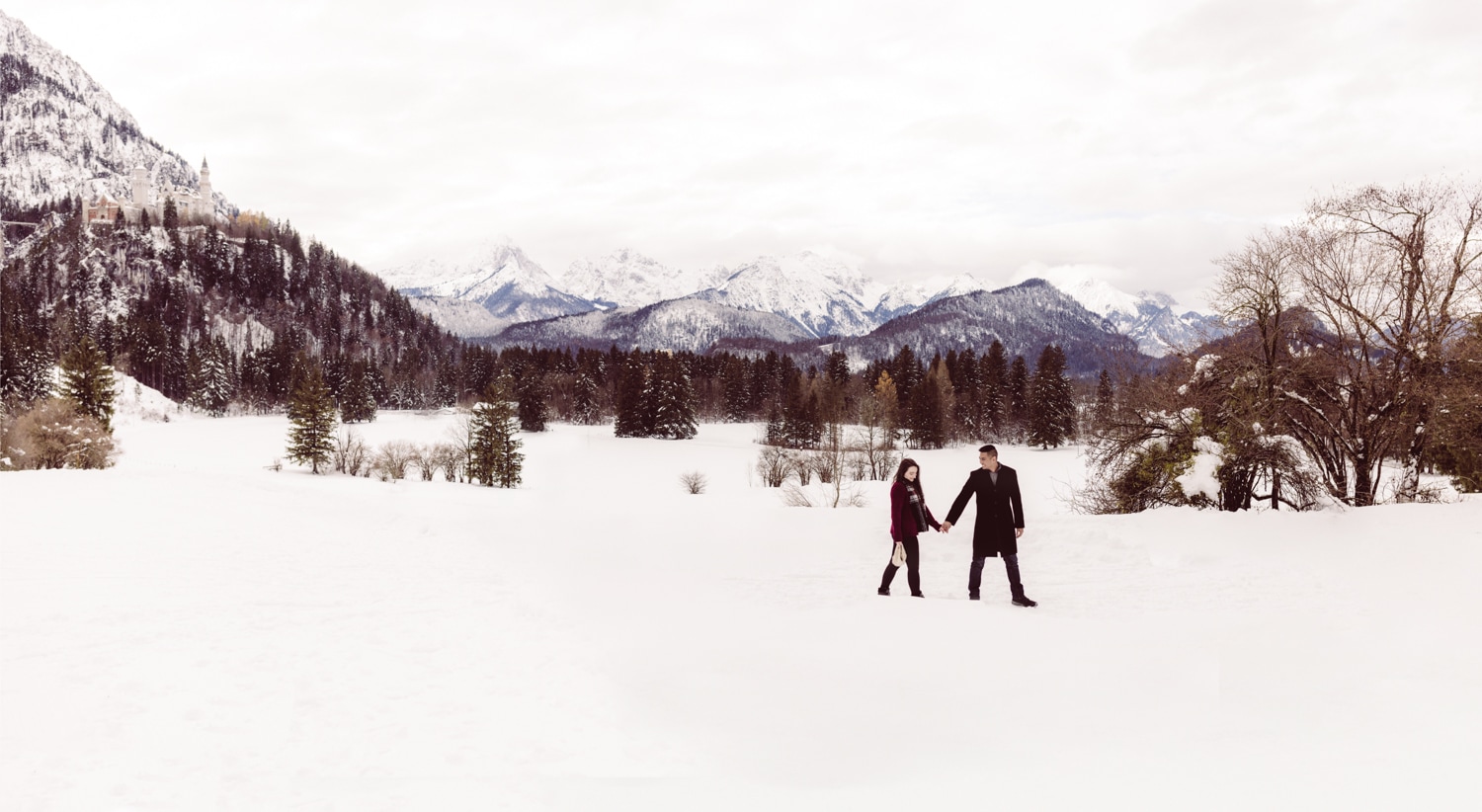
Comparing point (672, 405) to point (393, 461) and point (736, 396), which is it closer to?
point (736, 396)

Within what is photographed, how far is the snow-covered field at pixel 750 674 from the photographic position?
538 centimetres

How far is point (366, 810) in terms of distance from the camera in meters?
5.01

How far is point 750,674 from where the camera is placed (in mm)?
7934

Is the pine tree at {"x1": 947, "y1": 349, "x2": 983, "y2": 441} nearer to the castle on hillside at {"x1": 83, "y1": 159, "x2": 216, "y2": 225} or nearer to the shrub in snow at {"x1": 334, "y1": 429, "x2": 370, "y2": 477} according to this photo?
the shrub in snow at {"x1": 334, "y1": 429, "x2": 370, "y2": 477}

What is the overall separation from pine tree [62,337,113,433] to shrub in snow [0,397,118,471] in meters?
18.0

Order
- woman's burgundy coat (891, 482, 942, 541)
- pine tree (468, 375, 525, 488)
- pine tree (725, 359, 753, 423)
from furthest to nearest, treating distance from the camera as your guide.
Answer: pine tree (725, 359, 753, 423) < pine tree (468, 375, 525, 488) < woman's burgundy coat (891, 482, 942, 541)

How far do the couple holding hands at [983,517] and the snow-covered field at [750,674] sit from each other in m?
0.71

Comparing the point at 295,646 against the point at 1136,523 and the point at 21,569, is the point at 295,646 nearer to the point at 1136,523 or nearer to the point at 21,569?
the point at 21,569

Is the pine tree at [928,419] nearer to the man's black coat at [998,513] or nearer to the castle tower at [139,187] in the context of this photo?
the man's black coat at [998,513]

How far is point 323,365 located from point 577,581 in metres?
116

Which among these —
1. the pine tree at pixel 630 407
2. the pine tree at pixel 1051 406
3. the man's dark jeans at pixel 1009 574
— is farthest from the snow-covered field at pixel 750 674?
the pine tree at pixel 630 407

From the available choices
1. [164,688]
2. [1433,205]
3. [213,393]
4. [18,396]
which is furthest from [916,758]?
[213,393]

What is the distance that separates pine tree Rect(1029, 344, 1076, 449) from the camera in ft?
242

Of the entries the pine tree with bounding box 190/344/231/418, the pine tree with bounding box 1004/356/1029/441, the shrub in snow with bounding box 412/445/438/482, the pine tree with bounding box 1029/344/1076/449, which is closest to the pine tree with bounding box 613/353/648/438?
the shrub in snow with bounding box 412/445/438/482
